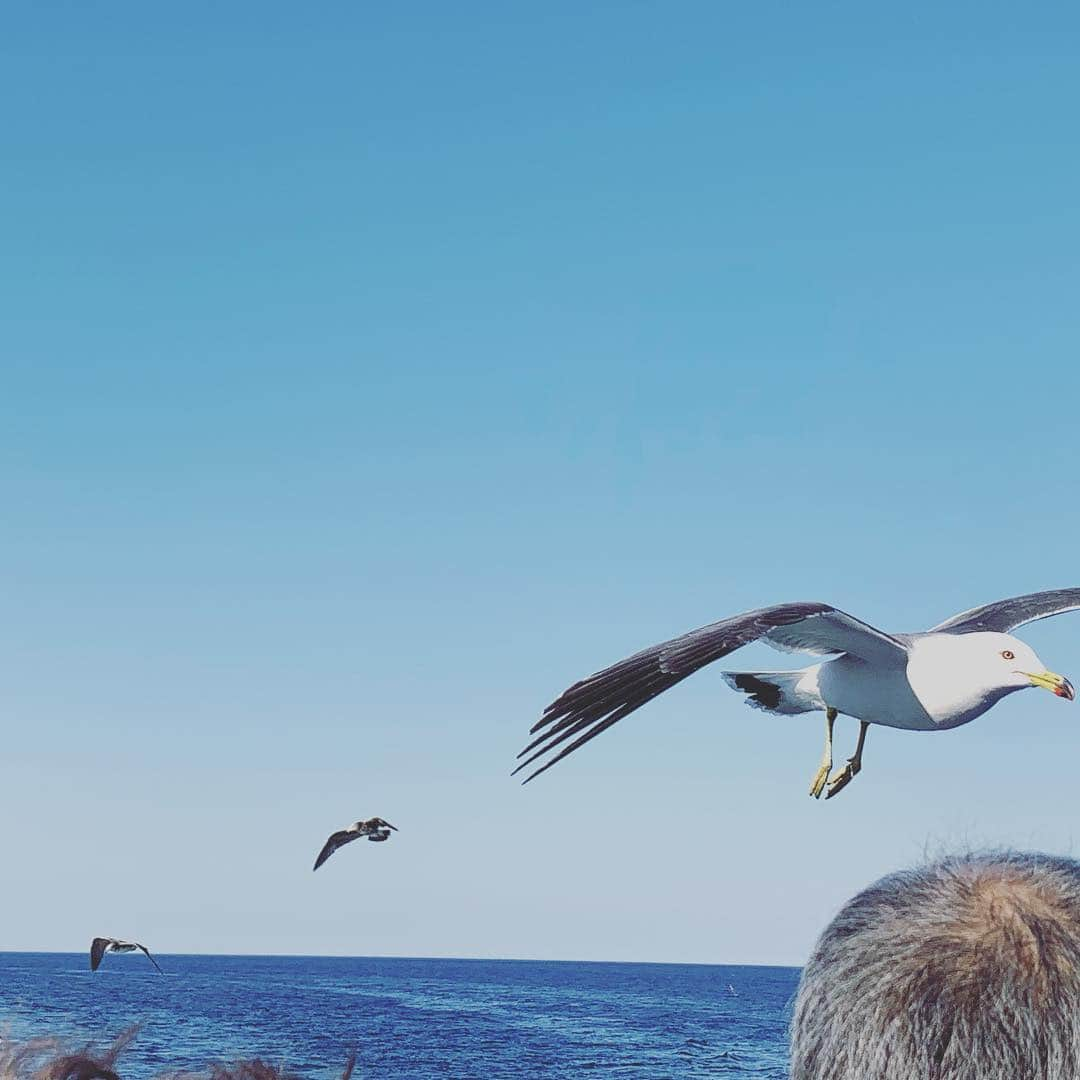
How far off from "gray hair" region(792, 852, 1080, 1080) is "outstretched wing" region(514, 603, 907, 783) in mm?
1401

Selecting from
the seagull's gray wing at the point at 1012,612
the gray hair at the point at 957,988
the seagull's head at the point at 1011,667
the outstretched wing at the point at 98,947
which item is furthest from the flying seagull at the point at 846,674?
the outstretched wing at the point at 98,947

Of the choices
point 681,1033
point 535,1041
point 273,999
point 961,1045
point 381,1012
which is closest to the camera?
point 961,1045

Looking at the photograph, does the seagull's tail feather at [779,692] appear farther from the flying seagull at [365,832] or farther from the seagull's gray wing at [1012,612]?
the flying seagull at [365,832]

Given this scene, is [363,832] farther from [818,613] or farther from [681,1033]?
[681,1033]

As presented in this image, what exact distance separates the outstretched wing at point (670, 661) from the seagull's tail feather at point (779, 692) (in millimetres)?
769

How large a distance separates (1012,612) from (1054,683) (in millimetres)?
2001

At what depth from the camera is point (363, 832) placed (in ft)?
53.6

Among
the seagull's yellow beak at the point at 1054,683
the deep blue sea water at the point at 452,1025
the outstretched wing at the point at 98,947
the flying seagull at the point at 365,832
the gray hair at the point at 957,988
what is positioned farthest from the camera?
the deep blue sea water at the point at 452,1025

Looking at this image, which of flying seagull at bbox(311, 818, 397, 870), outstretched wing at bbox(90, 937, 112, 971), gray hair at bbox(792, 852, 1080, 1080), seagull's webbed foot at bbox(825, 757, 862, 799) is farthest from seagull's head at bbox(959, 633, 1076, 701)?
outstretched wing at bbox(90, 937, 112, 971)

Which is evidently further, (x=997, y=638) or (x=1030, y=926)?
(x=997, y=638)

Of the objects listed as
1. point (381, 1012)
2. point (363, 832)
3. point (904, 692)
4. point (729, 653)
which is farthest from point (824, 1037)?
point (381, 1012)

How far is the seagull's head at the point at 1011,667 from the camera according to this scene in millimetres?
5844

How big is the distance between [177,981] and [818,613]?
136242 millimetres

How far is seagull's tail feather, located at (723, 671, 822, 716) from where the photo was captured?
6887 mm
